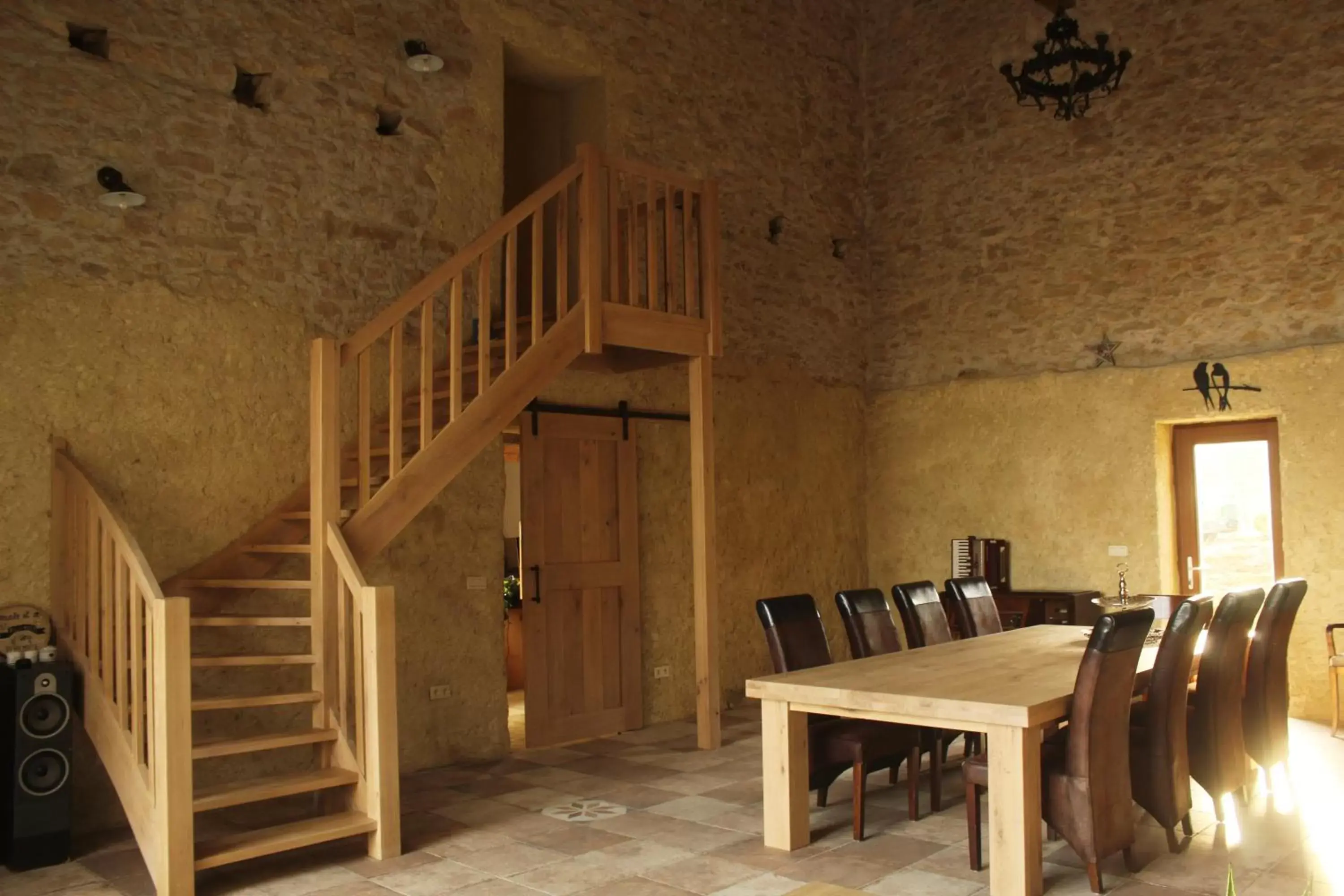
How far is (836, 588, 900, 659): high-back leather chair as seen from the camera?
527cm

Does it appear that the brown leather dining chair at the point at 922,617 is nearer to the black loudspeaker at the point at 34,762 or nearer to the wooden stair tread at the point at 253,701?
the wooden stair tread at the point at 253,701

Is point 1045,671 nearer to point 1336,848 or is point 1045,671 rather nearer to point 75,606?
point 1336,848

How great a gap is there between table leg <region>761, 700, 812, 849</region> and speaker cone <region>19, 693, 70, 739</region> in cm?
277

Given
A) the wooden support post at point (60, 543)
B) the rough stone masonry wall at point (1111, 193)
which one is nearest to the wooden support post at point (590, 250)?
the wooden support post at point (60, 543)

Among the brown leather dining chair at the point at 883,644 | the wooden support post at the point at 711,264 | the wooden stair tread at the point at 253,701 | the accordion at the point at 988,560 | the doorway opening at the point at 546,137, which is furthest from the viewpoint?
the accordion at the point at 988,560

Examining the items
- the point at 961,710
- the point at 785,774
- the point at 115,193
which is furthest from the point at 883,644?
the point at 115,193

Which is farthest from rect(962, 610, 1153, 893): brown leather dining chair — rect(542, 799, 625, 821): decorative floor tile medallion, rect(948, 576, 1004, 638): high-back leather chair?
rect(948, 576, 1004, 638): high-back leather chair

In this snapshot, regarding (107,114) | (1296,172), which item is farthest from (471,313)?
(1296,172)

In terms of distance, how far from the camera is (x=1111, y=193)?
26.7 feet

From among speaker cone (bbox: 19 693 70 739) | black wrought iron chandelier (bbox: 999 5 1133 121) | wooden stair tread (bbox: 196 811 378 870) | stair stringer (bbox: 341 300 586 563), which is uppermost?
black wrought iron chandelier (bbox: 999 5 1133 121)

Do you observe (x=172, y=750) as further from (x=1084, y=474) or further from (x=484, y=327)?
(x=1084, y=474)

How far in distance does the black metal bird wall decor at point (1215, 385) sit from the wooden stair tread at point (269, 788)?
601cm

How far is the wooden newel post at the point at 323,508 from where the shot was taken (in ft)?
15.6

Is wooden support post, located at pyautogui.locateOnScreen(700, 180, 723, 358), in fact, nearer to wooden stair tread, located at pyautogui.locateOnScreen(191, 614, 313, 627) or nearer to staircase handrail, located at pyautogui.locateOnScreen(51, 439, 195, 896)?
wooden stair tread, located at pyautogui.locateOnScreen(191, 614, 313, 627)
